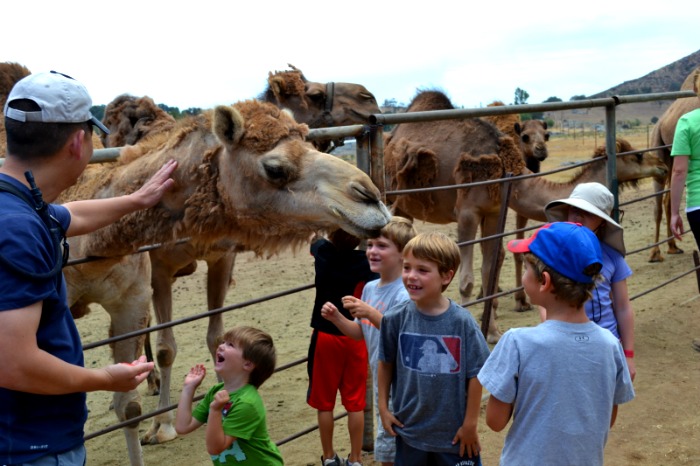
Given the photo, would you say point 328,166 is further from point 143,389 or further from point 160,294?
point 143,389

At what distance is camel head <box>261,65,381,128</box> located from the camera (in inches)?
364

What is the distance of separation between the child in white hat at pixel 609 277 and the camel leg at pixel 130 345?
258 centimetres

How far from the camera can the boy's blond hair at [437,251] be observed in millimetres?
3041

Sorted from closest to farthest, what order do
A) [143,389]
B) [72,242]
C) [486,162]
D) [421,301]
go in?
1. [421,301]
2. [72,242]
3. [143,389]
4. [486,162]

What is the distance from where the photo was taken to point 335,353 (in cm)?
420

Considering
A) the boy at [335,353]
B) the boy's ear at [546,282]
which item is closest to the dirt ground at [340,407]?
the boy at [335,353]

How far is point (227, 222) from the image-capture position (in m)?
3.64

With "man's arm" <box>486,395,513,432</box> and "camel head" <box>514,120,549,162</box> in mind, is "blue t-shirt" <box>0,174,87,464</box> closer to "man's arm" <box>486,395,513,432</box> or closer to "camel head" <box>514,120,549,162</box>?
"man's arm" <box>486,395,513,432</box>

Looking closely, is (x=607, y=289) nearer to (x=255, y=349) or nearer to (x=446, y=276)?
(x=446, y=276)

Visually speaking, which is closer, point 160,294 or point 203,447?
point 203,447

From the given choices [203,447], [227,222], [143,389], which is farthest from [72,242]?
[143,389]

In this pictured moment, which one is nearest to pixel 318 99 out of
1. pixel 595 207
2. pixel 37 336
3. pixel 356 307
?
pixel 595 207

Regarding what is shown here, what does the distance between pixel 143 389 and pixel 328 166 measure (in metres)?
4.32

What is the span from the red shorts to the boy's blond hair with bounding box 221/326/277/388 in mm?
1084
